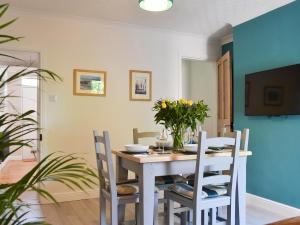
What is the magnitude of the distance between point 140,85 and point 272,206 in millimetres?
2501

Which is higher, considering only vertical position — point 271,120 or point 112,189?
point 271,120

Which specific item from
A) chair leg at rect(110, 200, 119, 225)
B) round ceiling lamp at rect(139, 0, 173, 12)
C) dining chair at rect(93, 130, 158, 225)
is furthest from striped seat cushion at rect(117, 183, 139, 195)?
round ceiling lamp at rect(139, 0, 173, 12)

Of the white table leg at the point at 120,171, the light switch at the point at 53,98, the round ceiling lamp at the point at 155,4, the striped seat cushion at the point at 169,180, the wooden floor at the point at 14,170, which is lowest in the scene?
the wooden floor at the point at 14,170

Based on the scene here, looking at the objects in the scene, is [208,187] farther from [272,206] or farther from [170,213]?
[272,206]

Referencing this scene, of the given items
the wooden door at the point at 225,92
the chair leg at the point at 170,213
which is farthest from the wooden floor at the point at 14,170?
the wooden door at the point at 225,92

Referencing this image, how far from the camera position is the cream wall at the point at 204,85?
5438 millimetres

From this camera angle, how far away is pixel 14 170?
623 centimetres

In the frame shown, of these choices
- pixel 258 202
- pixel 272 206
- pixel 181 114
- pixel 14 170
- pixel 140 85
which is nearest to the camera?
pixel 181 114

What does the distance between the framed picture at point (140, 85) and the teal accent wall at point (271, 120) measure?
134 centimetres

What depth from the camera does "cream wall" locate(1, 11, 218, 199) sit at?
3.81 m

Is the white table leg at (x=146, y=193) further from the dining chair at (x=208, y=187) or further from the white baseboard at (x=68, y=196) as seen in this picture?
the white baseboard at (x=68, y=196)

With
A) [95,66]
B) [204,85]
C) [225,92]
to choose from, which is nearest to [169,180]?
[95,66]

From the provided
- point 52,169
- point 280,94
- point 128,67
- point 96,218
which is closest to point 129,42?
point 128,67

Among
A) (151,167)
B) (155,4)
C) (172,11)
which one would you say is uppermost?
(172,11)
